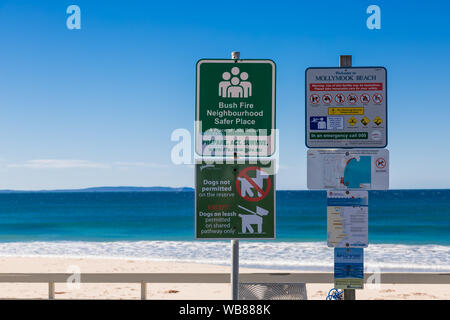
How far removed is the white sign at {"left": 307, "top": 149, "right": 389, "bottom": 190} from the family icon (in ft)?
3.21

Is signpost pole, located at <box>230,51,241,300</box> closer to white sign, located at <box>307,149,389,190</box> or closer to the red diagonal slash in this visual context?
the red diagonal slash

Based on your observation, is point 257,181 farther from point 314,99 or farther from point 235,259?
point 314,99

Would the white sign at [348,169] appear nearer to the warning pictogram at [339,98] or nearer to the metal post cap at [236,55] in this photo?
the warning pictogram at [339,98]

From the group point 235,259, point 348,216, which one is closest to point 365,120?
point 348,216

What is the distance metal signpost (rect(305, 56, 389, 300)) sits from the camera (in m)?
3.46

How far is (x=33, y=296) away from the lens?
918cm

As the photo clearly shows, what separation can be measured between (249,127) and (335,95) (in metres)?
1.04

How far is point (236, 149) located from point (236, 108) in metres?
0.26

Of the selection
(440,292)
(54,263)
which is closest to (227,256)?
(54,263)

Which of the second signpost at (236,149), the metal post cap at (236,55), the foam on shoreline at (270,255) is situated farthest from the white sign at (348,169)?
the foam on shoreline at (270,255)

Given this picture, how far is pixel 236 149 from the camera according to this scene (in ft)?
9.21

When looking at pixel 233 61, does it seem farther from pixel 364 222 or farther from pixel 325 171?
pixel 364 222

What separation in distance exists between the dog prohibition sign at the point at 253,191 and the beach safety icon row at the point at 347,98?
3.36ft

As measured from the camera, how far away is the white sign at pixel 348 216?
11.7ft
